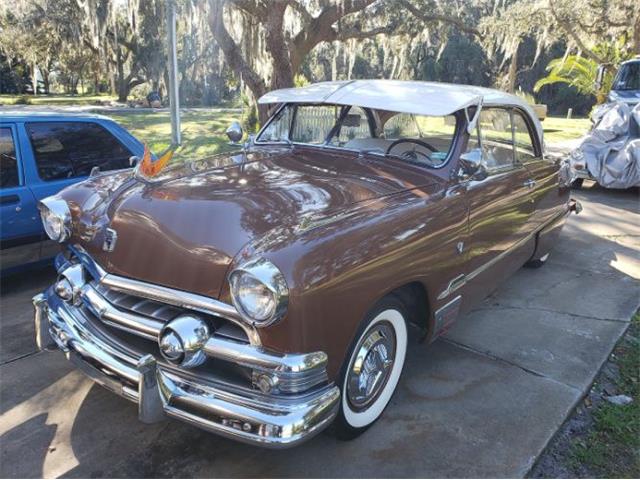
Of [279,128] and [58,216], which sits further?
[279,128]

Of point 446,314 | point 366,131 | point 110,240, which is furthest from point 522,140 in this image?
point 110,240

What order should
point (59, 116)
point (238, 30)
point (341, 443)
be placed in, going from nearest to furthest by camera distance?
point (341, 443) → point (59, 116) → point (238, 30)

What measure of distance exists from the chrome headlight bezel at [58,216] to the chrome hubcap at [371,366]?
178 centimetres

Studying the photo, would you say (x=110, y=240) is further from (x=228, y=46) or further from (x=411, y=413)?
(x=228, y=46)

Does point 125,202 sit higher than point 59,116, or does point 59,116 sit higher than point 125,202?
point 59,116

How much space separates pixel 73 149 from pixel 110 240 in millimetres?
2460

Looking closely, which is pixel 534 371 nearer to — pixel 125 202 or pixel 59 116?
pixel 125 202

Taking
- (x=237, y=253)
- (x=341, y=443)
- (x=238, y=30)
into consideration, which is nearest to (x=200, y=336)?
(x=237, y=253)

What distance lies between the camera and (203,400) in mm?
2162

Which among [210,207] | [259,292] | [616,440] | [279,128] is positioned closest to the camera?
[259,292]

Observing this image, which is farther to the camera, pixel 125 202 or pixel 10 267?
pixel 10 267

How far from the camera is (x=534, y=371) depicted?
11.1 ft

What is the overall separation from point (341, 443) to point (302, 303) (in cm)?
97

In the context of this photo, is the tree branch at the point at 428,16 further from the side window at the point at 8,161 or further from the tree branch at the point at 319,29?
the side window at the point at 8,161
